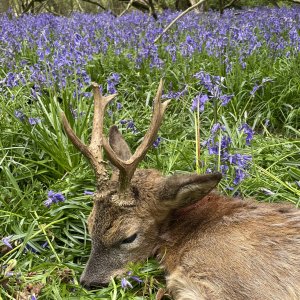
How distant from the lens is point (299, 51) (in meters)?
7.18

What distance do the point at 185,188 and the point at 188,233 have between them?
39 centimetres

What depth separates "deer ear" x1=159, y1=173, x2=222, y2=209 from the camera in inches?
121

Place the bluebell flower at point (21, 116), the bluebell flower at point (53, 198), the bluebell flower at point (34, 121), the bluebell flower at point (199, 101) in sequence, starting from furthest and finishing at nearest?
1. the bluebell flower at point (21, 116)
2. the bluebell flower at point (34, 121)
3. the bluebell flower at point (199, 101)
4. the bluebell flower at point (53, 198)

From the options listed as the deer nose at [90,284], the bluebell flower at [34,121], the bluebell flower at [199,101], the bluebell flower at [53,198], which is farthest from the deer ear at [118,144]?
the bluebell flower at [34,121]

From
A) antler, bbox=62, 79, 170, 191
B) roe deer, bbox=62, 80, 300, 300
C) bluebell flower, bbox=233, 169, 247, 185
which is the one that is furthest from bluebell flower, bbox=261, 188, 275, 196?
antler, bbox=62, 79, 170, 191

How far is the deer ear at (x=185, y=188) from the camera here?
3.07 m

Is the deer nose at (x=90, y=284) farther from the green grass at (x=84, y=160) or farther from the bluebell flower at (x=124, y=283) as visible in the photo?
the bluebell flower at (x=124, y=283)

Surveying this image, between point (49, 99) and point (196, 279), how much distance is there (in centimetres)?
313

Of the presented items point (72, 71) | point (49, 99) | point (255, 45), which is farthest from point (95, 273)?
point (255, 45)

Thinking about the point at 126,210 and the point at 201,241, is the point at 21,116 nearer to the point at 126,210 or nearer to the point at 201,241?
the point at 126,210

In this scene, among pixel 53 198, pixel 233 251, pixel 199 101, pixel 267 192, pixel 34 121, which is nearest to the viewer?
pixel 233 251

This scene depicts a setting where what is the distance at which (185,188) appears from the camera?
10.5ft

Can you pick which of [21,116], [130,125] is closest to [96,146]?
[130,125]

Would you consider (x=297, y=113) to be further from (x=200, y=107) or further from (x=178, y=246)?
(x=178, y=246)
